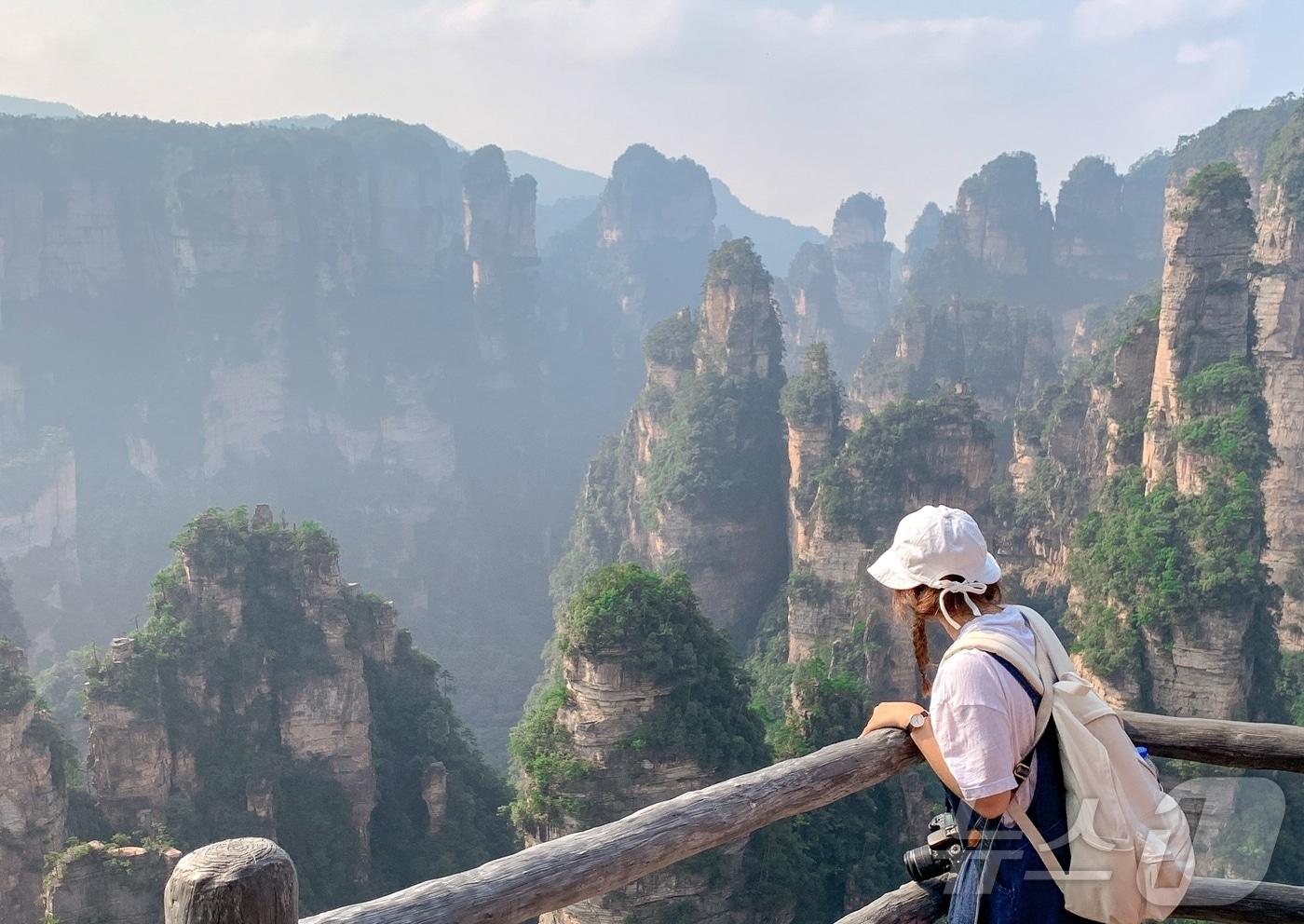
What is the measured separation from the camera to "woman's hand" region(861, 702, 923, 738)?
3.52 m

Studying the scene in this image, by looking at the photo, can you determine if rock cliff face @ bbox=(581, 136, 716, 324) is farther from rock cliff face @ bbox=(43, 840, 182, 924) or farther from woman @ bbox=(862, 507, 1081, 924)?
woman @ bbox=(862, 507, 1081, 924)

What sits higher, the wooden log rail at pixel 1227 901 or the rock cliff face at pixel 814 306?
the rock cliff face at pixel 814 306

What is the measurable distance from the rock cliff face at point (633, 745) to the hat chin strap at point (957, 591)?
12.0 metres

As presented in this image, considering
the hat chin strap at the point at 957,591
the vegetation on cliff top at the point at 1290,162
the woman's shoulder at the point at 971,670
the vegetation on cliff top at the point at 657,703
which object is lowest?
the vegetation on cliff top at the point at 657,703

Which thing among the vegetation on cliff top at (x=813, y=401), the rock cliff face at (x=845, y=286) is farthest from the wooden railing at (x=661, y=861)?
the rock cliff face at (x=845, y=286)

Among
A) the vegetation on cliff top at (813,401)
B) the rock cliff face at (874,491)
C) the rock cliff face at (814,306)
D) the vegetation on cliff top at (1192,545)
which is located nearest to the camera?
the vegetation on cliff top at (1192,545)

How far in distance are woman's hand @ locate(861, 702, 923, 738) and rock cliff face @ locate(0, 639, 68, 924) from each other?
55.5ft

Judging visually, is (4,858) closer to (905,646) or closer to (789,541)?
(905,646)

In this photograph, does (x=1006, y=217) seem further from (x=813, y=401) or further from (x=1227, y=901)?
(x=1227, y=901)

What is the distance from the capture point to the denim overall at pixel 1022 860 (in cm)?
282

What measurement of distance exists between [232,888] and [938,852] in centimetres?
219

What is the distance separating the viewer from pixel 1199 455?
20047 millimetres

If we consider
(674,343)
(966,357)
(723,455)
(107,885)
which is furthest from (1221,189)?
(966,357)

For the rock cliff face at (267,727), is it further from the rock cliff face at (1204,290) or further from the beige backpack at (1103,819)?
the beige backpack at (1103,819)
